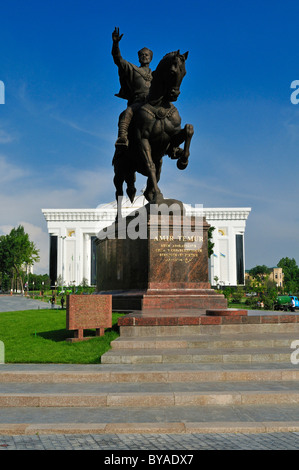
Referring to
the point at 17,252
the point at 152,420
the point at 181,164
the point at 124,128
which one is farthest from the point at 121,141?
the point at 17,252

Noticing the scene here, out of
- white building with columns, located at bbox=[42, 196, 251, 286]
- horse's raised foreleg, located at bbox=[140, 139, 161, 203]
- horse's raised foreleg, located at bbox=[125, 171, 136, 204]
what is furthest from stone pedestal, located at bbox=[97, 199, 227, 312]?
white building with columns, located at bbox=[42, 196, 251, 286]

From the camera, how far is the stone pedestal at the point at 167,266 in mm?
10656

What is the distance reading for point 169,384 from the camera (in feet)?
19.6

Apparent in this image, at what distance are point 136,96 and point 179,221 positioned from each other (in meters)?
4.13

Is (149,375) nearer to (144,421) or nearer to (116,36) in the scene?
(144,421)

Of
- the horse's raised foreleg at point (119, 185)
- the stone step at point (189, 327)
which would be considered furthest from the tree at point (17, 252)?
the stone step at point (189, 327)

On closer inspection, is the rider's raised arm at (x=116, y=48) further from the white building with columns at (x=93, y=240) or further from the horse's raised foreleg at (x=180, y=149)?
the white building with columns at (x=93, y=240)

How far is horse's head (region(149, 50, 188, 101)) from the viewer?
1068 cm

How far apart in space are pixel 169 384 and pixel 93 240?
88.4m

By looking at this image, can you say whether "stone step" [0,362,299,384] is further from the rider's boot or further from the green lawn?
the rider's boot

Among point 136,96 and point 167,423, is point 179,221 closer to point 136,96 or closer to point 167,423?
point 136,96

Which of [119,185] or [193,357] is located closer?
[193,357]

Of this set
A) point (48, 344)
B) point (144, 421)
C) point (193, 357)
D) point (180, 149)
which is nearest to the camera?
point (144, 421)

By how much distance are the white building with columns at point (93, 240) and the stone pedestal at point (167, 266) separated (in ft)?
269
